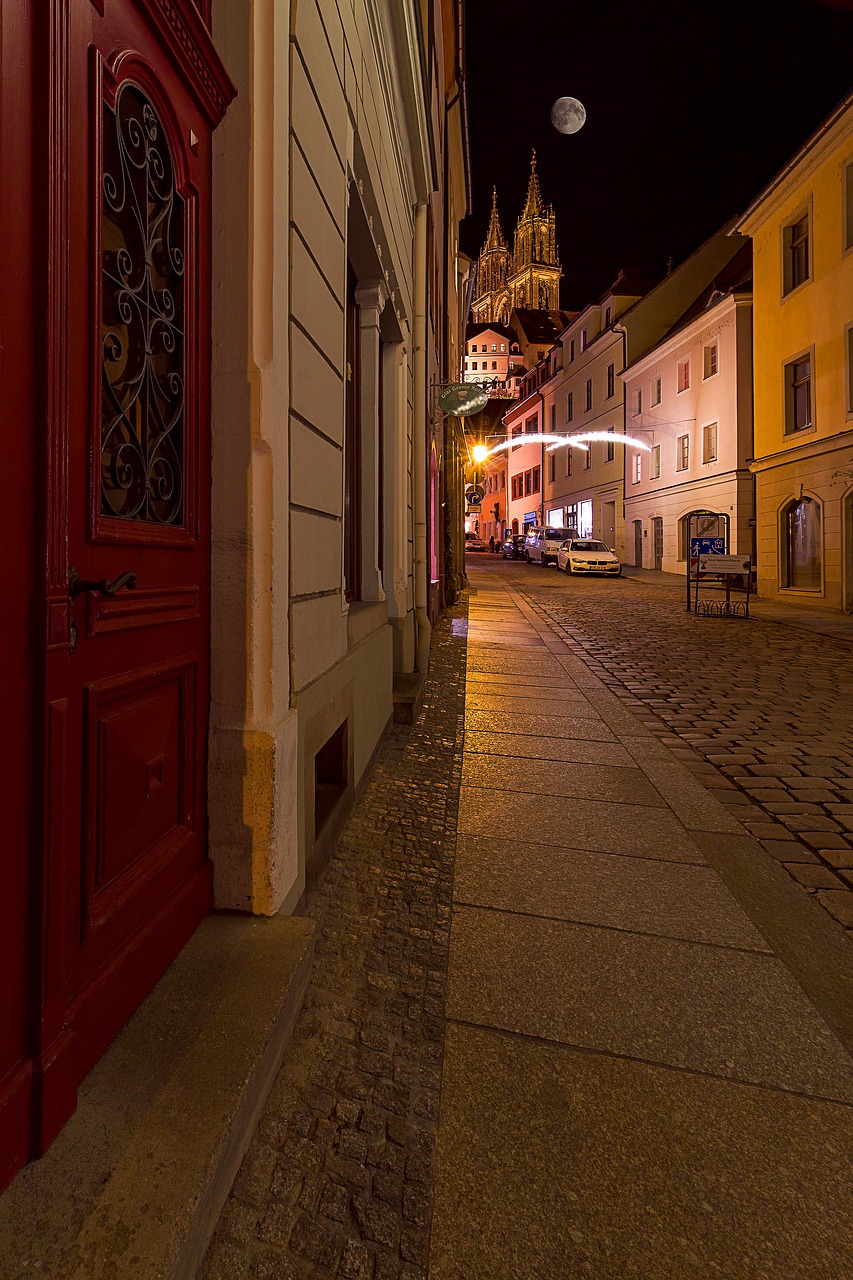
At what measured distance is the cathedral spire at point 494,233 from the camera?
115688 mm

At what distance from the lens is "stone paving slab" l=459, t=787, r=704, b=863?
10.8 ft

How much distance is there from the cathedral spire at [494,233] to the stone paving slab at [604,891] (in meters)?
132

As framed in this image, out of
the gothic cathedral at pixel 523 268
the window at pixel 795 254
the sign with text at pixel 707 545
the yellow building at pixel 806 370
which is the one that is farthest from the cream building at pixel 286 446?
the gothic cathedral at pixel 523 268

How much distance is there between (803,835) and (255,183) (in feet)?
12.8

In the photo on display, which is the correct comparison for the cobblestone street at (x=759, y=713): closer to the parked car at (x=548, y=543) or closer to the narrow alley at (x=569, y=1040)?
the narrow alley at (x=569, y=1040)

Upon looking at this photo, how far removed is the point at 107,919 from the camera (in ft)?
5.36

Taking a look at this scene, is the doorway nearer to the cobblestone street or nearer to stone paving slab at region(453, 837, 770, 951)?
the cobblestone street

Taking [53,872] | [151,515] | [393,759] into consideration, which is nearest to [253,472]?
[151,515]

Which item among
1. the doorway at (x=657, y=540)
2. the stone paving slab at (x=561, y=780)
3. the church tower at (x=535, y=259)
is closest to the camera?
the stone paving slab at (x=561, y=780)

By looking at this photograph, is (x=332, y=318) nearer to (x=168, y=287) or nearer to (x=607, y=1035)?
(x=168, y=287)

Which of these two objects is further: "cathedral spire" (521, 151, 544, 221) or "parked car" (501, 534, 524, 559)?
"cathedral spire" (521, 151, 544, 221)

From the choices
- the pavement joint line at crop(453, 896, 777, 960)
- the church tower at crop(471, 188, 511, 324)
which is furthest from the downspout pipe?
the church tower at crop(471, 188, 511, 324)

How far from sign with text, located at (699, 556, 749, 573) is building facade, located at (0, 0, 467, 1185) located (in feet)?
39.1

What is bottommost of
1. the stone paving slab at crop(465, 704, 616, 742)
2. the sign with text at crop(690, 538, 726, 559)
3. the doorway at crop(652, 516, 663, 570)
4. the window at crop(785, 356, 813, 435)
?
the stone paving slab at crop(465, 704, 616, 742)
